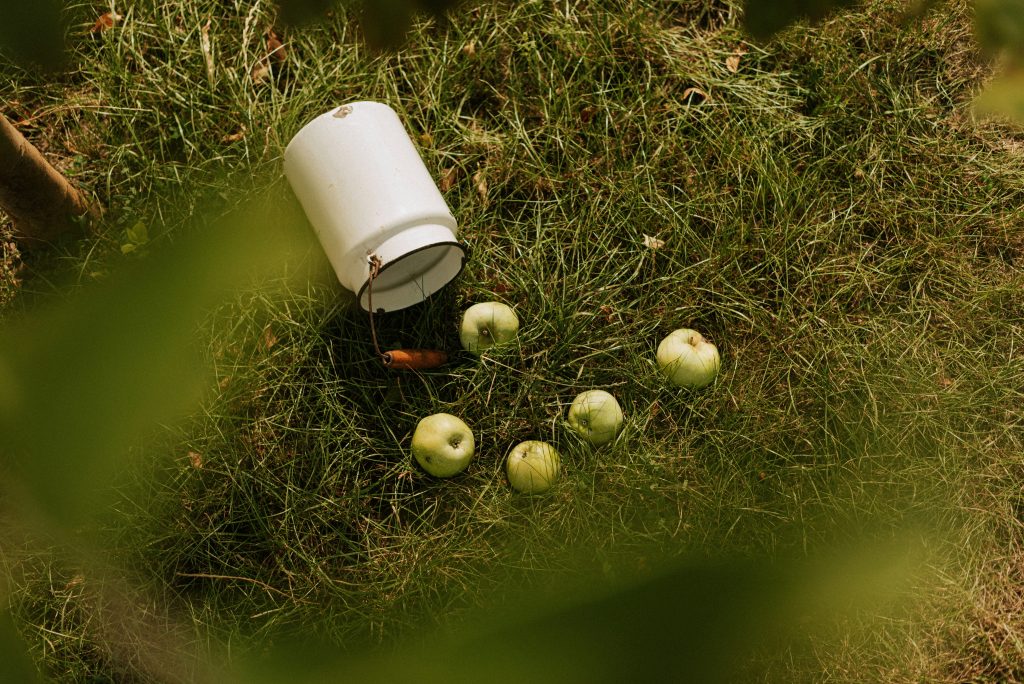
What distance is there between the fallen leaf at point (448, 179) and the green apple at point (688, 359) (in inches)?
37.2

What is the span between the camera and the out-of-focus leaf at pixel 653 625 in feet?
1.11

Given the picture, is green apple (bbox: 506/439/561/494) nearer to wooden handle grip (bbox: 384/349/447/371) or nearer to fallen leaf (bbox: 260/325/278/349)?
wooden handle grip (bbox: 384/349/447/371)

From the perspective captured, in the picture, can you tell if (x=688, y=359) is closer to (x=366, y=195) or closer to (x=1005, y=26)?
(x=366, y=195)

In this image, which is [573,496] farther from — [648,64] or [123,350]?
[123,350]

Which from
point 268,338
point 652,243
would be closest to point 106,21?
point 268,338

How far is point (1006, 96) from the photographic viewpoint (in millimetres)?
394

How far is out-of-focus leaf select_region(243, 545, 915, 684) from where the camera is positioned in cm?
34

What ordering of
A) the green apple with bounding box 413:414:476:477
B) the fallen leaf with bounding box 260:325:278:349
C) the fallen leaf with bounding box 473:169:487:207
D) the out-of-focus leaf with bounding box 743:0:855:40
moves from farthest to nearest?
the fallen leaf with bounding box 473:169:487:207 → the fallen leaf with bounding box 260:325:278:349 → the green apple with bounding box 413:414:476:477 → the out-of-focus leaf with bounding box 743:0:855:40

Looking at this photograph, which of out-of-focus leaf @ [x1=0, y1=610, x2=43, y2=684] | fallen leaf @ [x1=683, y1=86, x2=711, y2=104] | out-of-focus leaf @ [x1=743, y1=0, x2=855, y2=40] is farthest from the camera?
fallen leaf @ [x1=683, y1=86, x2=711, y2=104]

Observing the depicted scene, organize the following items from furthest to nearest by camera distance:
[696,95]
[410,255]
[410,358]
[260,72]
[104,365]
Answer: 1. [696,95]
2. [260,72]
3. [410,358]
4. [410,255]
5. [104,365]

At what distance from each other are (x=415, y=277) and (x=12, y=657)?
2518 mm

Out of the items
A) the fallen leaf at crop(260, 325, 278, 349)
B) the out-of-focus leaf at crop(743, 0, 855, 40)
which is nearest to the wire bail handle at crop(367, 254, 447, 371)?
the fallen leaf at crop(260, 325, 278, 349)

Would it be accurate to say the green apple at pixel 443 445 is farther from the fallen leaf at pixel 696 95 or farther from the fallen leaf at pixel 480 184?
the fallen leaf at pixel 696 95

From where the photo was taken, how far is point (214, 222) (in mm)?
351
